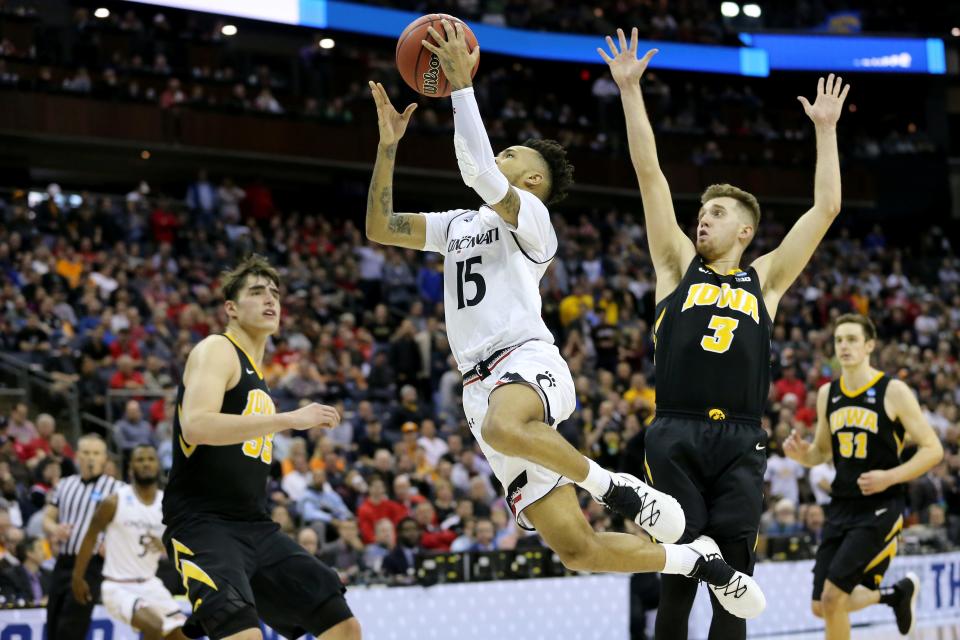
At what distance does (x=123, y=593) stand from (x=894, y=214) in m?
29.9

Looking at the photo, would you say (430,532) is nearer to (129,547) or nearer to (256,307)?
(129,547)

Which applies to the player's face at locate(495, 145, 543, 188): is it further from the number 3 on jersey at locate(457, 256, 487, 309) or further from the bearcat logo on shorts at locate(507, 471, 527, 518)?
the bearcat logo on shorts at locate(507, 471, 527, 518)

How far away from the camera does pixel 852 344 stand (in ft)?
29.9

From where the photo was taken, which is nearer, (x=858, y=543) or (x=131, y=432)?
(x=858, y=543)

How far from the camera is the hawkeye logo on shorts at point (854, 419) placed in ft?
29.8

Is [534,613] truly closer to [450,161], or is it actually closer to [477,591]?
[477,591]

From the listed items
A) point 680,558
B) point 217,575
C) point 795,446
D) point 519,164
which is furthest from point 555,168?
point 795,446

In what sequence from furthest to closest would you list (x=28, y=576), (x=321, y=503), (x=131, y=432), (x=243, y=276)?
(x=131, y=432), (x=321, y=503), (x=28, y=576), (x=243, y=276)

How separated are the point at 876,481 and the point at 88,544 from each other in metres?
5.66

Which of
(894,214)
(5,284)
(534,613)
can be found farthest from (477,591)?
(894,214)

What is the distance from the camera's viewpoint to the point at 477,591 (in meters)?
11.2

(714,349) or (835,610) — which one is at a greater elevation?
(714,349)

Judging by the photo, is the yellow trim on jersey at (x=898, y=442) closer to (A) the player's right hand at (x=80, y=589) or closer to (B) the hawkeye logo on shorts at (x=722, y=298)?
(B) the hawkeye logo on shorts at (x=722, y=298)

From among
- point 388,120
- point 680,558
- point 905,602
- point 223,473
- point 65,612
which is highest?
point 388,120
